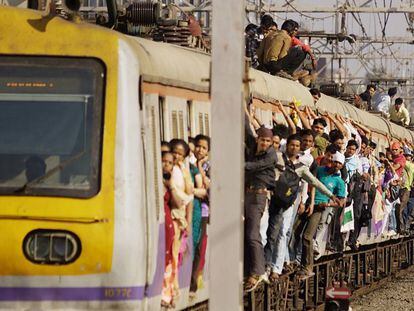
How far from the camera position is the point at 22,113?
9773mm

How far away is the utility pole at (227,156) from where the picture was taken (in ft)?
24.7

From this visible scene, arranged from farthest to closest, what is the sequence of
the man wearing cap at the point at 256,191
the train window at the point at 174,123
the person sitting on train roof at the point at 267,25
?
the person sitting on train roof at the point at 267,25, the man wearing cap at the point at 256,191, the train window at the point at 174,123

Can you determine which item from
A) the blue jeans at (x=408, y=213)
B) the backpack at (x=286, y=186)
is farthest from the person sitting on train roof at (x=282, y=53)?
the blue jeans at (x=408, y=213)

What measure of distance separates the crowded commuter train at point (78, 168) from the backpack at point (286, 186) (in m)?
4.06

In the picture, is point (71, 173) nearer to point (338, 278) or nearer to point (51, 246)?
point (51, 246)

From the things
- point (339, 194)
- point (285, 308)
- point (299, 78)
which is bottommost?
point (285, 308)

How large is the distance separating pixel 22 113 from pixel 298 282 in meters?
8.11

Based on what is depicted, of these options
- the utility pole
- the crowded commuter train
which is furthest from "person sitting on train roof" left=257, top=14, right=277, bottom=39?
the utility pole

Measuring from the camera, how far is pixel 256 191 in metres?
13.4

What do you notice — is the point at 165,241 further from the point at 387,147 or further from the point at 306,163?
the point at 387,147

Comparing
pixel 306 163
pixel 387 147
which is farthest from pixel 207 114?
pixel 387 147

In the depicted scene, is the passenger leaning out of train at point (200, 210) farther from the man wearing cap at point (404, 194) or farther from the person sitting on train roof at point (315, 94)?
the man wearing cap at point (404, 194)

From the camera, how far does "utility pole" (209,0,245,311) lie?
7.53 metres

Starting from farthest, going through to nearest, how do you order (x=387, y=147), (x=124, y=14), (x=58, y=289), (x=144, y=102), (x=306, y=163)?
(x=387, y=147), (x=306, y=163), (x=124, y=14), (x=144, y=102), (x=58, y=289)
